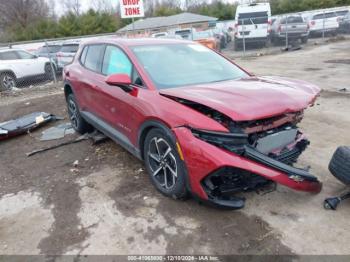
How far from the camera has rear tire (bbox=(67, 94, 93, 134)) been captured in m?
5.91

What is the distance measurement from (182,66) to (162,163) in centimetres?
131

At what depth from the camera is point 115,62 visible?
444cm

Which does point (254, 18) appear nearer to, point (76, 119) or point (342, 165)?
point (76, 119)

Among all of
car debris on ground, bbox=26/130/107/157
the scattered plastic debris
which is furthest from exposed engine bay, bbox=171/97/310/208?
car debris on ground, bbox=26/130/107/157

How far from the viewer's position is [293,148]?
140 inches

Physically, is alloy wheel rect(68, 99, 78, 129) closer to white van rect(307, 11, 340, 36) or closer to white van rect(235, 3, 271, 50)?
white van rect(235, 3, 271, 50)

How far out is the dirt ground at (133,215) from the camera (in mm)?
2947

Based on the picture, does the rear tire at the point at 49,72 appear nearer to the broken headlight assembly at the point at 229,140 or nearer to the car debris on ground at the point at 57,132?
the car debris on ground at the point at 57,132

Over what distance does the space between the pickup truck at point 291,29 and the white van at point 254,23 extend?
1.01 meters

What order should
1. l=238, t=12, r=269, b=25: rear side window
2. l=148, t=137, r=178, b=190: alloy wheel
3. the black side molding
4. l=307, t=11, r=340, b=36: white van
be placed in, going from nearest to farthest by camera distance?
l=148, t=137, r=178, b=190: alloy wheel → the black side molding → l=238, t=12, r=269, b=25: rear side window → l=307, t=11, r=340, b=36: white van

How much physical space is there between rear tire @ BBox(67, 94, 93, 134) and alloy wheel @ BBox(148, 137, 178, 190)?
252cm

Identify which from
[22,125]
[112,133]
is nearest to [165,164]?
[112,133]

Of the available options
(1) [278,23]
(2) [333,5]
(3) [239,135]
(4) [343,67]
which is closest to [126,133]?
(3) [239,135]

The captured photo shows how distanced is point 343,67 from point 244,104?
981cm
